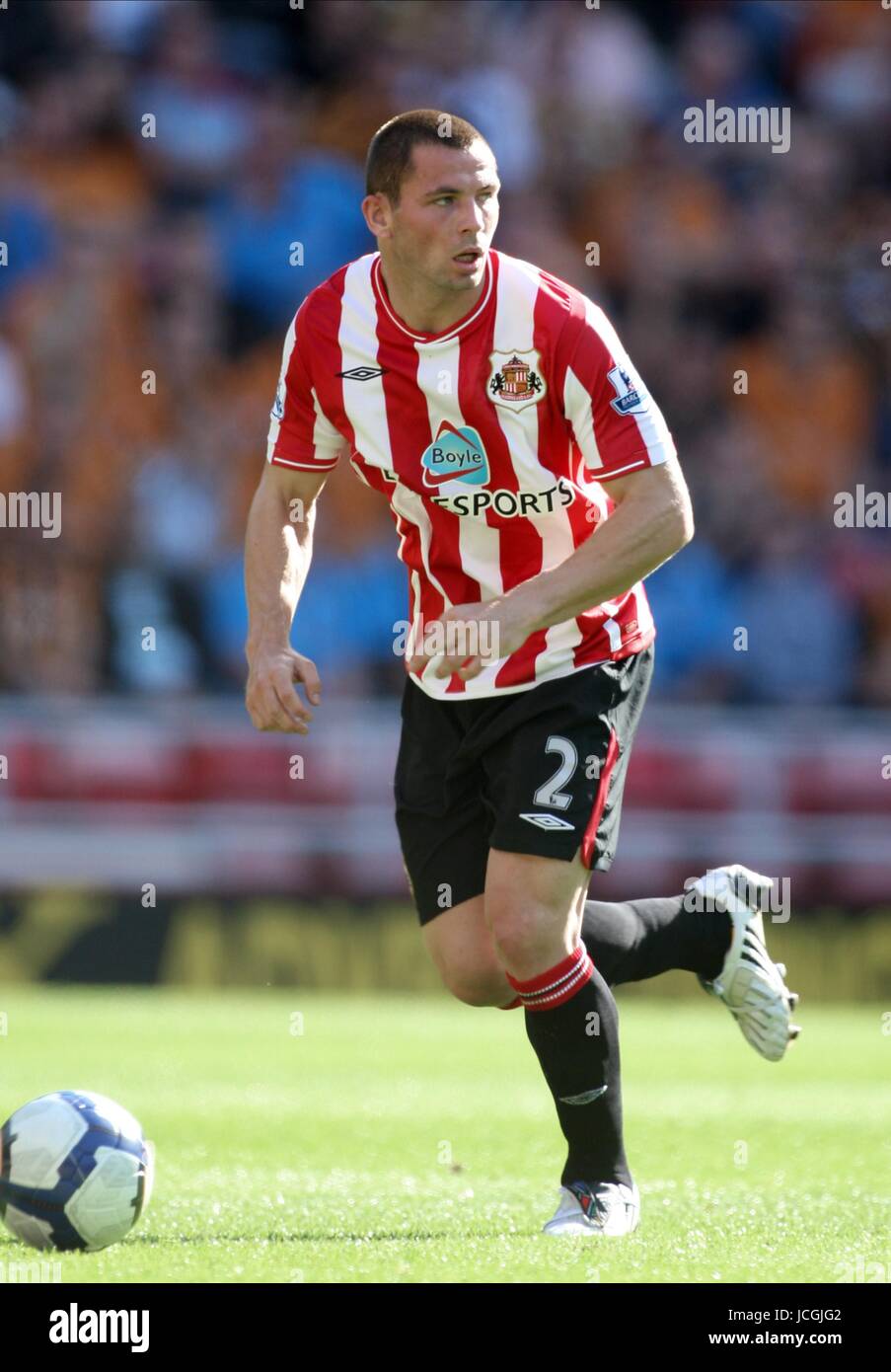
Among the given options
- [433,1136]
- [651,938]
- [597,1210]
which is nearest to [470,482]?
[651,938]

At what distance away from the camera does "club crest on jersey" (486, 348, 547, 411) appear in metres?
4.89

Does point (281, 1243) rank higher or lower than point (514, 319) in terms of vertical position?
lower

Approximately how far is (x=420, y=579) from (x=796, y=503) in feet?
25.4

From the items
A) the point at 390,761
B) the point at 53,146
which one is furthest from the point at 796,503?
the point at 53,146

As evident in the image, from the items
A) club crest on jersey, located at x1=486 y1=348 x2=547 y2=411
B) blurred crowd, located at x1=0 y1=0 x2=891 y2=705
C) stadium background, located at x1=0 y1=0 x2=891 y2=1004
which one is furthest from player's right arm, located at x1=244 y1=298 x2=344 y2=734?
blurred crowd, located at x1=0 y1=0 x2=891 y2=705

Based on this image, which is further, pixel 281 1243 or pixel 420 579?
pixel 420 579

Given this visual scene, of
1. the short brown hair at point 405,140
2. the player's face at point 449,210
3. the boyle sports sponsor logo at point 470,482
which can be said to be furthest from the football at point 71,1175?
the short brown hair at point 405,140

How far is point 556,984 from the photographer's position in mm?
4809

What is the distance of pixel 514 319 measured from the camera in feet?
16.1

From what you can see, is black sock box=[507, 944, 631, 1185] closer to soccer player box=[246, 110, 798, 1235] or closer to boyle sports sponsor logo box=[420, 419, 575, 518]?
soccer player box=[246, 110, 798, 1235]

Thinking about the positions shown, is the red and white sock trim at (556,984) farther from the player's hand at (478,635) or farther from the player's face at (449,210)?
the player's face at (449,210)

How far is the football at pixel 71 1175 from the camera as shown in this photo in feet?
14.2
